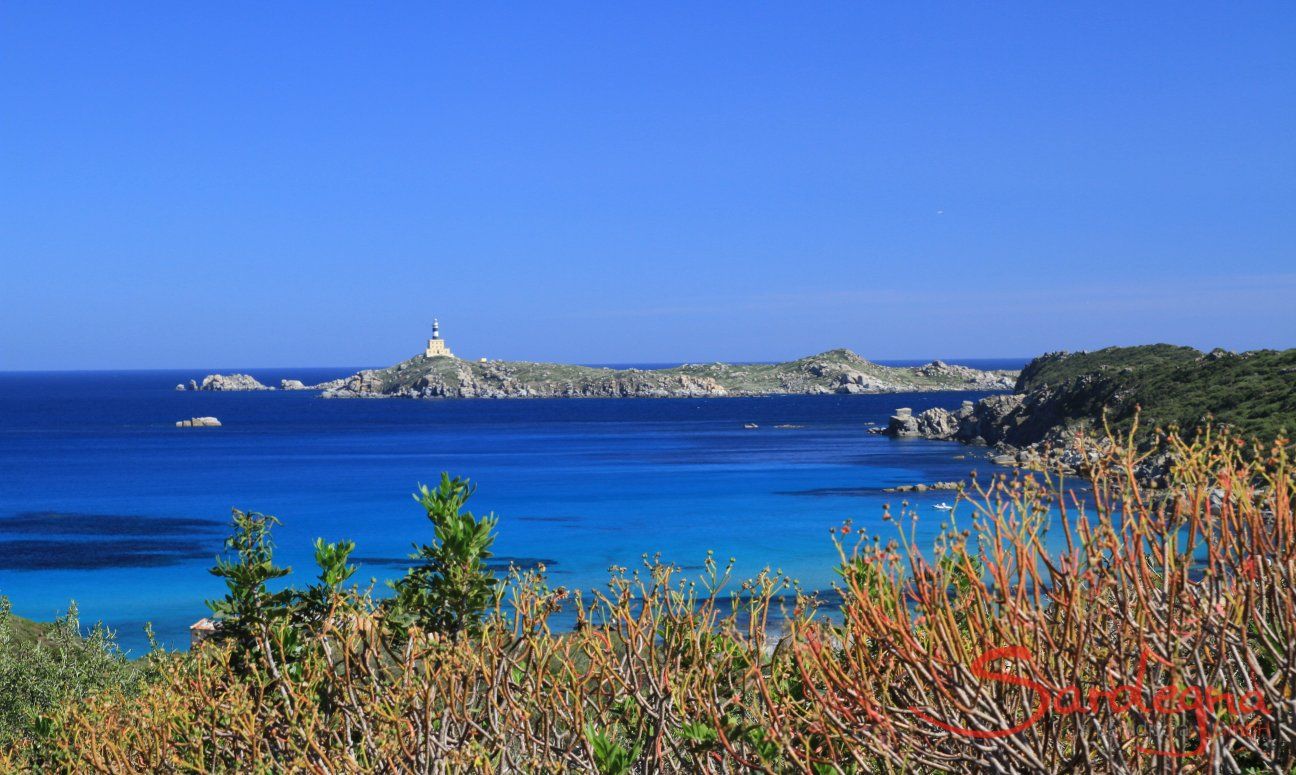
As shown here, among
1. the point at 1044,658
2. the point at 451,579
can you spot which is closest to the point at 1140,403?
the point at 451,579

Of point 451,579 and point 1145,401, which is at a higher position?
point 1145,401

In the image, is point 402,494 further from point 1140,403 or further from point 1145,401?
point 1145,401

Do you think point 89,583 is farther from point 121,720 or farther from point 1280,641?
point 1280,641

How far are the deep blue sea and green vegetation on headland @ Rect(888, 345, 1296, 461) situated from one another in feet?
21.6

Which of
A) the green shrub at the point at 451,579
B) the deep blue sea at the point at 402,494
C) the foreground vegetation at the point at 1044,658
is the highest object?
the foreground vegetation at the point at 1044,658

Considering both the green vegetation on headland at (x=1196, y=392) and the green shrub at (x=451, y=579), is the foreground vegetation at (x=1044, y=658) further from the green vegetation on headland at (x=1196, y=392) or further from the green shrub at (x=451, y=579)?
the green vegetation on headland at (x=1196, y=392)

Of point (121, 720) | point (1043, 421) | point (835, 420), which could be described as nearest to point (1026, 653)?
point (121, 720)

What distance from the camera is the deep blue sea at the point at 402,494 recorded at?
180ft

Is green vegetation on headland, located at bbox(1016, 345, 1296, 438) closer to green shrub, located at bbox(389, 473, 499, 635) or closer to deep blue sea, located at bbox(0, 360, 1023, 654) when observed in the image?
deep blue sea, located at bbox(0, 360, 1023, 654)

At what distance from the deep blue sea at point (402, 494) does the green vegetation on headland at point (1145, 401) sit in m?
6.57

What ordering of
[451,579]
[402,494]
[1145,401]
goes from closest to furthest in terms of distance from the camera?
[451,579]
[402,494]
[1145,401]

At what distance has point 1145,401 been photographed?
93.8 metres

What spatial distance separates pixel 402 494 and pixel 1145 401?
60291 millimetres

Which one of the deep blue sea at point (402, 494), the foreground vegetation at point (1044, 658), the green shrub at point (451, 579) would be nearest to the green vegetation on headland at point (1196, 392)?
the deep blue sea at point (402, 494)
